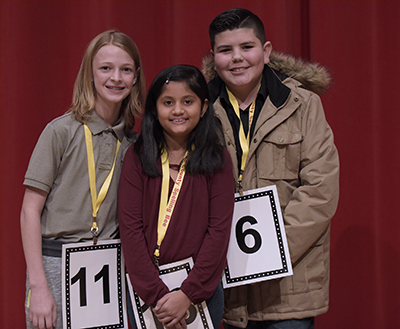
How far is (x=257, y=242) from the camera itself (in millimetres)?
1804

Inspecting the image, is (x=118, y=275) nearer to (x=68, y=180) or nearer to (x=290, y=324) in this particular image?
(x=68, y=180)

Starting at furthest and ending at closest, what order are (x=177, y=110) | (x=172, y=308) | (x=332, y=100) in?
1. (x=332, y=100)
2. (x=177, y=110)
3. (x=172, y=308)

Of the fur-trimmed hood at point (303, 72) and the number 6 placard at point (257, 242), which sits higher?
the fur-trimmed hood at point (303, 72)

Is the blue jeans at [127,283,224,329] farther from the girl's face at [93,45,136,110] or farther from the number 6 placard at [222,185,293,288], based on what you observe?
the girl's face at [93,45,136,110]

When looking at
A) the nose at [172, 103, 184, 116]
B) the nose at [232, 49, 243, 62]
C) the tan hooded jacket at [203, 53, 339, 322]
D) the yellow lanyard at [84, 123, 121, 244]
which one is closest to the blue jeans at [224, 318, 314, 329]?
the tan hooded jacket at [203, 53, 339, 322]

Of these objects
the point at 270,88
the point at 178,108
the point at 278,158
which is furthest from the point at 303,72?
the point at 178,108

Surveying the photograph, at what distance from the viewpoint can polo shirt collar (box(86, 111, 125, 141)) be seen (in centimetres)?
181

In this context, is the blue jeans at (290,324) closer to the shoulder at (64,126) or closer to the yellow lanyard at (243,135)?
the yellow lanyard at (243,135)

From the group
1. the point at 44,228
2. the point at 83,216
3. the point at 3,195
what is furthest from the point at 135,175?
the point at 3,195

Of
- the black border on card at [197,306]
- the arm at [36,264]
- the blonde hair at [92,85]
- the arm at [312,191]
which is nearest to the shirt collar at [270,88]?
the arm at [312,191]

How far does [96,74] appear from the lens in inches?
73.3

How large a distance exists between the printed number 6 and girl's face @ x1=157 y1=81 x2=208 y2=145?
46 cm

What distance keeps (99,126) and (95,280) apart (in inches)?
25.2

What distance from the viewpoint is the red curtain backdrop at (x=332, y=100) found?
2811 mm
